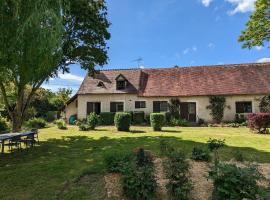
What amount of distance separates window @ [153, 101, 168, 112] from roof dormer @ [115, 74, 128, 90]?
12.7 ft

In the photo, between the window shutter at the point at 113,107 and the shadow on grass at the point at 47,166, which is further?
the window shutter at the point at 113,107

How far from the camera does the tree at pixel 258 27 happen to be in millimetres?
15445

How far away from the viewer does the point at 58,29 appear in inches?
278

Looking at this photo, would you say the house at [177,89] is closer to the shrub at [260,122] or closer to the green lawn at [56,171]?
the shrub at [260,122]

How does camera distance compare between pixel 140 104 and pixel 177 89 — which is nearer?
pixel 177 89

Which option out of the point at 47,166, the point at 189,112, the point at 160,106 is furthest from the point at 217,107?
the point at 47,166

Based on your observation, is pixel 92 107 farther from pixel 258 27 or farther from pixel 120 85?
pixel 258 27

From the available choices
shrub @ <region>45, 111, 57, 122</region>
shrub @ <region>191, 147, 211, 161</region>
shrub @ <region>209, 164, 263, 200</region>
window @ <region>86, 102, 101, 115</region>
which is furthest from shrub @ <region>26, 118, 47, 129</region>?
shrub @ <region>209, 164, 263, 200</region>

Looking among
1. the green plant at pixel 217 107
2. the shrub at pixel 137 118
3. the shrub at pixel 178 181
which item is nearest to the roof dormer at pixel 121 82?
the shrub at pixel 137 118

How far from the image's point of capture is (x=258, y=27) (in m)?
16.1

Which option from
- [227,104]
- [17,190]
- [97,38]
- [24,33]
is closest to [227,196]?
[17,190]

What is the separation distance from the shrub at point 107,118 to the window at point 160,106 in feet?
14.3

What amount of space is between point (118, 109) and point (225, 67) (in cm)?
1217

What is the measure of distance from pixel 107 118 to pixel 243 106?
13076 millimetres
